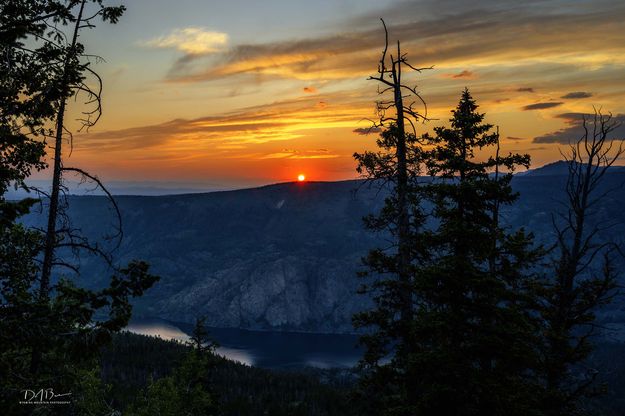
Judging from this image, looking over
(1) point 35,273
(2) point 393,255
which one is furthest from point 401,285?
(1) point 35,273

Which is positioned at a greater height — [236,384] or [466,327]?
[466,327]

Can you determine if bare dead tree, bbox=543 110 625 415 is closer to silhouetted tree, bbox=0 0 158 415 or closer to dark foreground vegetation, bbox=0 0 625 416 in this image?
dark foreground vegetation, bbox=0 0 625 416

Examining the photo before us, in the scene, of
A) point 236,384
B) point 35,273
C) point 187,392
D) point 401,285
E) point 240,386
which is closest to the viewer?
point 35,273

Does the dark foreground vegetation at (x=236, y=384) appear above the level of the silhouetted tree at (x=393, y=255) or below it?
below

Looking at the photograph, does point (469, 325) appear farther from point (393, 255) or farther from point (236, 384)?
point (236, 384)

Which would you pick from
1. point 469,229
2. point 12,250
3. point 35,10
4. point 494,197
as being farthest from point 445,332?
point 35,10

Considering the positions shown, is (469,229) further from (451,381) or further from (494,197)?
(451,381)

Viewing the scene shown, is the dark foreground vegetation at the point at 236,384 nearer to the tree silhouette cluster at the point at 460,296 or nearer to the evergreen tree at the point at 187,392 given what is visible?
the evergreen tree at the point at 187,392

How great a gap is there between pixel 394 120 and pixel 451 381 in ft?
33.2

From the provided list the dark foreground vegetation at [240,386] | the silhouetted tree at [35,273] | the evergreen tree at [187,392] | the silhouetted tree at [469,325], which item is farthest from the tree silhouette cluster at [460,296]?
the dark foreground vegetation at [240,386]

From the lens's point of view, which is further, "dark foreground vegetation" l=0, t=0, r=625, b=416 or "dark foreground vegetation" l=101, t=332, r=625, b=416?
"dark foreground vegetation" l=101, t=332, r=625, b=416

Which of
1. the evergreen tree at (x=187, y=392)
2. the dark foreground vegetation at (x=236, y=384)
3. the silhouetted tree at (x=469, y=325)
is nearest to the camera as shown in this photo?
the silhouetted tree at (x=469, y=325)

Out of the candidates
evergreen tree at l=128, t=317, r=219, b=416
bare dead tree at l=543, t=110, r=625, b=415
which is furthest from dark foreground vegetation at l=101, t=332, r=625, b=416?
bare dead tree at l=543, t=110, r=625, b=415

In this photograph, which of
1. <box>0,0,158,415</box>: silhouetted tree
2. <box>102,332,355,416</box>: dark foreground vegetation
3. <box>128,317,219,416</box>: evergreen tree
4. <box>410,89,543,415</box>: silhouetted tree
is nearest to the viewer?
<box>0,0,158,415</box>: silhouetted tree
